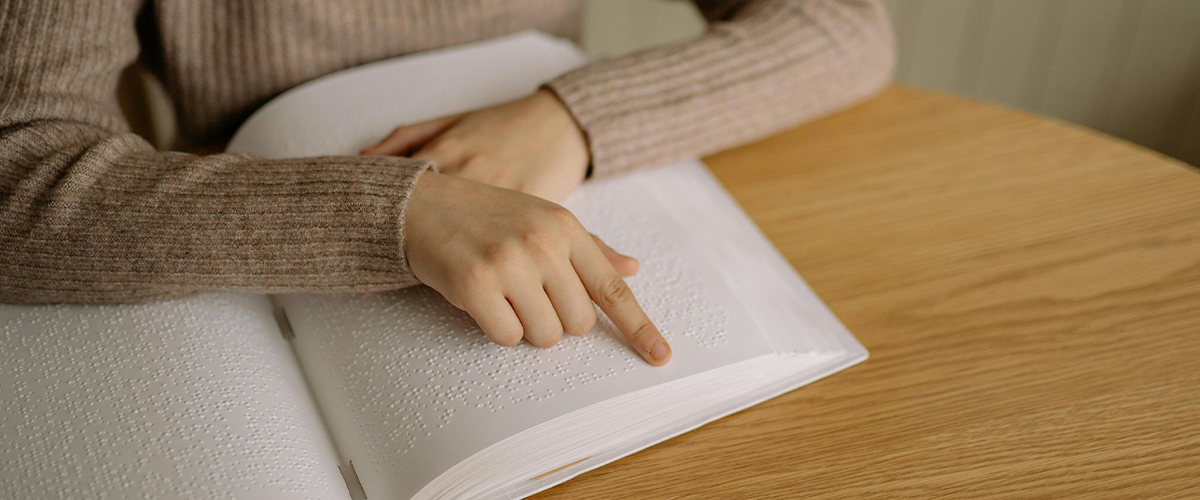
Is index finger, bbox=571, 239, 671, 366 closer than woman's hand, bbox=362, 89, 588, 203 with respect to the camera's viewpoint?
Yes

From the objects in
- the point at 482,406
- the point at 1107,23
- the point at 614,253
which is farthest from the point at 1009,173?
the point at 1107,23

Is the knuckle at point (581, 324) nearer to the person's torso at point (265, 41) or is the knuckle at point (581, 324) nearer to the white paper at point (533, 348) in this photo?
the white paper at point (533, 348)

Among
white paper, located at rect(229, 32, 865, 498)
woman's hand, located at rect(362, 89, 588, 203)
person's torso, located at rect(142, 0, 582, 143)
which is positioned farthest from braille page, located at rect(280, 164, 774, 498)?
person's torso, located at rect(142, 0, 582, 143)

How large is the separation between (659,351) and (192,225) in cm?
29

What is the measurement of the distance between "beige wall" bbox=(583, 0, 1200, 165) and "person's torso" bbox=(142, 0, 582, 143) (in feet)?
2.37

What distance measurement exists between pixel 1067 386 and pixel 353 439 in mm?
403

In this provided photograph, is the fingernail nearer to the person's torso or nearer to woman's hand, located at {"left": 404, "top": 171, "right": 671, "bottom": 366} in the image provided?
woman's hand, located at {"left": 404, "top": 171, "right": 671, "bottom": 366}

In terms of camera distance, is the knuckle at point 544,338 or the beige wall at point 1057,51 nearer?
the knuckle at point 544,338

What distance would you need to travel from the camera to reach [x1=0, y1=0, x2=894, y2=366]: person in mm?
431

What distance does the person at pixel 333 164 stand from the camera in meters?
0.43

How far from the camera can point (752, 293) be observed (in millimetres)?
492

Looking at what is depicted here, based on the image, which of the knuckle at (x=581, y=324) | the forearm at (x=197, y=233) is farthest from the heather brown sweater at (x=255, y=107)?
the knuckle at (x=581, y=324)

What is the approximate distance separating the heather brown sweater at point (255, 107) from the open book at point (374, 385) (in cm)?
3

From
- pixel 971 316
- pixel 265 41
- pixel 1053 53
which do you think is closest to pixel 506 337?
pixel 971 316
